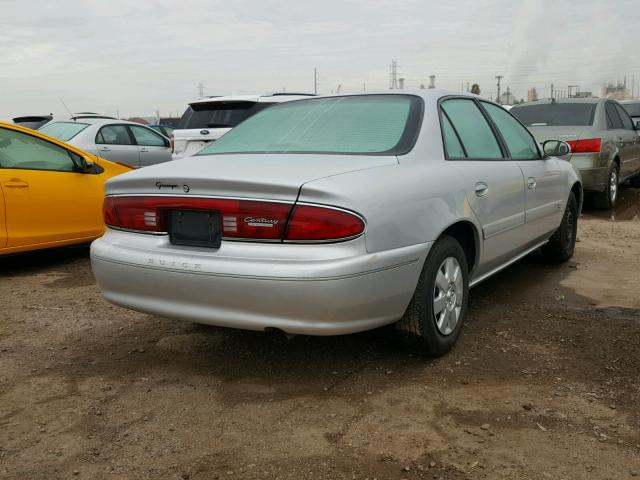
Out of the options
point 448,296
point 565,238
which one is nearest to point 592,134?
point 565,238

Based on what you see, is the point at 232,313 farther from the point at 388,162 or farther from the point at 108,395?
the point at 388,162

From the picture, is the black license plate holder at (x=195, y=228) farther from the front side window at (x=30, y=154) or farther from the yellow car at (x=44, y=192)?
the front side window at (x=30, y=154)

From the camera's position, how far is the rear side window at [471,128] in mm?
3964

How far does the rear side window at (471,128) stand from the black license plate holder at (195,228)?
147cm

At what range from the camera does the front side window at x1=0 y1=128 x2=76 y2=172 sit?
19.1 ft

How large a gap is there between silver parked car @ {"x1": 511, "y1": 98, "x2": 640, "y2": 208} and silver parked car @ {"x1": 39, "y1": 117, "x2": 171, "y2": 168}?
6.61 m

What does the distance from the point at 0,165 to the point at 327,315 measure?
4.16 metres

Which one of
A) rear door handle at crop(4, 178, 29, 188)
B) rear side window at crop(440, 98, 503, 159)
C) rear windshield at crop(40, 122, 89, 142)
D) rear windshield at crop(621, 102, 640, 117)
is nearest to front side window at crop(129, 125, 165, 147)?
rear windshield at crop(40, 122, 89, 142)

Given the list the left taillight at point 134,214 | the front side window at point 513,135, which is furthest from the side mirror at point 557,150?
the left taillight at point 134,214

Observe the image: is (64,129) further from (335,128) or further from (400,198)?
(400,198)

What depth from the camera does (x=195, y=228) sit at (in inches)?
122

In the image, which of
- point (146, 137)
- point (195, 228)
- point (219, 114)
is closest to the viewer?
point (195, 228)

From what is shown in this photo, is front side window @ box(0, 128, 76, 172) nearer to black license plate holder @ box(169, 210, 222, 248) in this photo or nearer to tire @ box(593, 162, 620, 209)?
black license plate holder @ box(169, 210, 222, 248)

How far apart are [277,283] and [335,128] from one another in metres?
1.25
